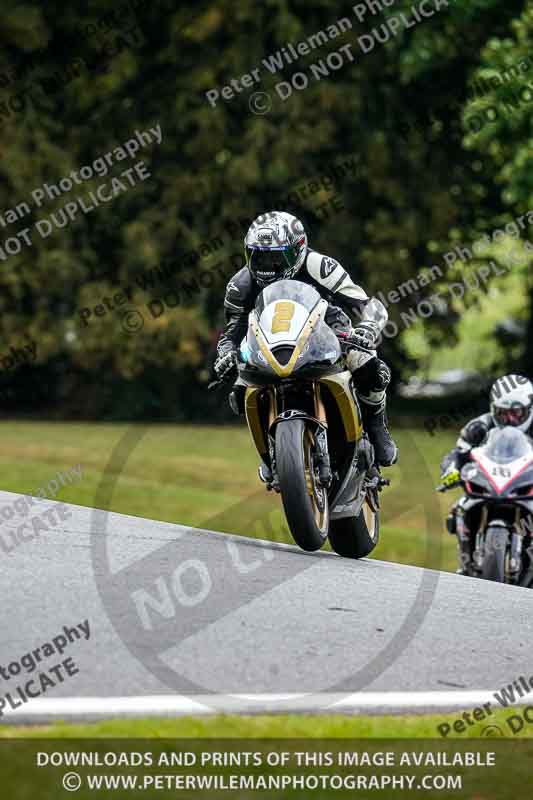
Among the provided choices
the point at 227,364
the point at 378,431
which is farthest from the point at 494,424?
the point at 227,364

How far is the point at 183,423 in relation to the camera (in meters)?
31.6

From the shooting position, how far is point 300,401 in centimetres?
854

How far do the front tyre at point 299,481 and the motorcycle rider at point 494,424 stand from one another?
98.2 inches

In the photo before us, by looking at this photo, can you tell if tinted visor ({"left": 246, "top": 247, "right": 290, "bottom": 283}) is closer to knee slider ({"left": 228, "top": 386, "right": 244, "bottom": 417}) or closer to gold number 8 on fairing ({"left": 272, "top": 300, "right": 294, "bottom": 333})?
gold number 8 on fairing ({"left": 272, "top": 300, "right": 294, "bottom": 333})

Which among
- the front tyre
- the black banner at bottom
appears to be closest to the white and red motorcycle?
the front tyre

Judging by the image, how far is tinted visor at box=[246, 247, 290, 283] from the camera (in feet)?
28.3

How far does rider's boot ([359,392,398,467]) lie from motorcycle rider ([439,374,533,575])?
1470 millimetres

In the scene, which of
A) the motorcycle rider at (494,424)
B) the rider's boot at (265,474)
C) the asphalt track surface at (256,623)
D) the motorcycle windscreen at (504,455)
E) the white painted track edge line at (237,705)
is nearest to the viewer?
the white painted track edge line at (237,705)

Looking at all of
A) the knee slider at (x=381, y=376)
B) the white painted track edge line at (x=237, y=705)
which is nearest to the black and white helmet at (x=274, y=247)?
the knee slider at (x=381, y=376)

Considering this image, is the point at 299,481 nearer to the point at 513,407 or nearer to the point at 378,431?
the point at 378,431

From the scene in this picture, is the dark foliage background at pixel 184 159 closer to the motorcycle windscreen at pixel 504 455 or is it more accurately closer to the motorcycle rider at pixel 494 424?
the motorcycle rider at pixel 494 424

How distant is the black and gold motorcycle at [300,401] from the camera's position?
8.23 metres

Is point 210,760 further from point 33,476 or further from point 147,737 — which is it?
point 33,476

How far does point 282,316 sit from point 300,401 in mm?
534
